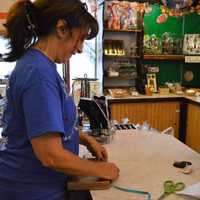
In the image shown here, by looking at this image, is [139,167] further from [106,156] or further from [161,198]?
[161,198]

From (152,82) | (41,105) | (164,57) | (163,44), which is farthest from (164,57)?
(41,105)

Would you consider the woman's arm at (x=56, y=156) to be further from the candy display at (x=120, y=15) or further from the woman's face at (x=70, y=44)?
the candy display at (x=120, y=15)

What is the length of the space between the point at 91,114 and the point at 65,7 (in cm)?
94

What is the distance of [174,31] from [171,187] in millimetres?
3711

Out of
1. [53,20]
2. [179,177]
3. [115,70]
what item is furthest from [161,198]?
[115,70]

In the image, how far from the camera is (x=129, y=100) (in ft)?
12.7

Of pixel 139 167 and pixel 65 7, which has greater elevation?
pixel 65 7

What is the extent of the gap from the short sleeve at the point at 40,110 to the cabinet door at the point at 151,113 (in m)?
2.89

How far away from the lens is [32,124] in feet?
3.03

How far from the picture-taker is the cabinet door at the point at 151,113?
3.87 metres

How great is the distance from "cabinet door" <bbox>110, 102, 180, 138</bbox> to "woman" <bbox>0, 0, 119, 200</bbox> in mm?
2744

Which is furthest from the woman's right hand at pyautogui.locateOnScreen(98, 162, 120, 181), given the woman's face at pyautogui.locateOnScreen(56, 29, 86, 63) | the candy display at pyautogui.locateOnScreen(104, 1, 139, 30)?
the candy display at pyautogui.locateOnScreen(104, 1, 139, 30)

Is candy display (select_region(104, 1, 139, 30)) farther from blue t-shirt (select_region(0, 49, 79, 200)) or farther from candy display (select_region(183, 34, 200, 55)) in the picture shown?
blue t-shirt (select_region(0, 49, 79, 200))

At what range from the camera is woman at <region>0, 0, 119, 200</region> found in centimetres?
93
